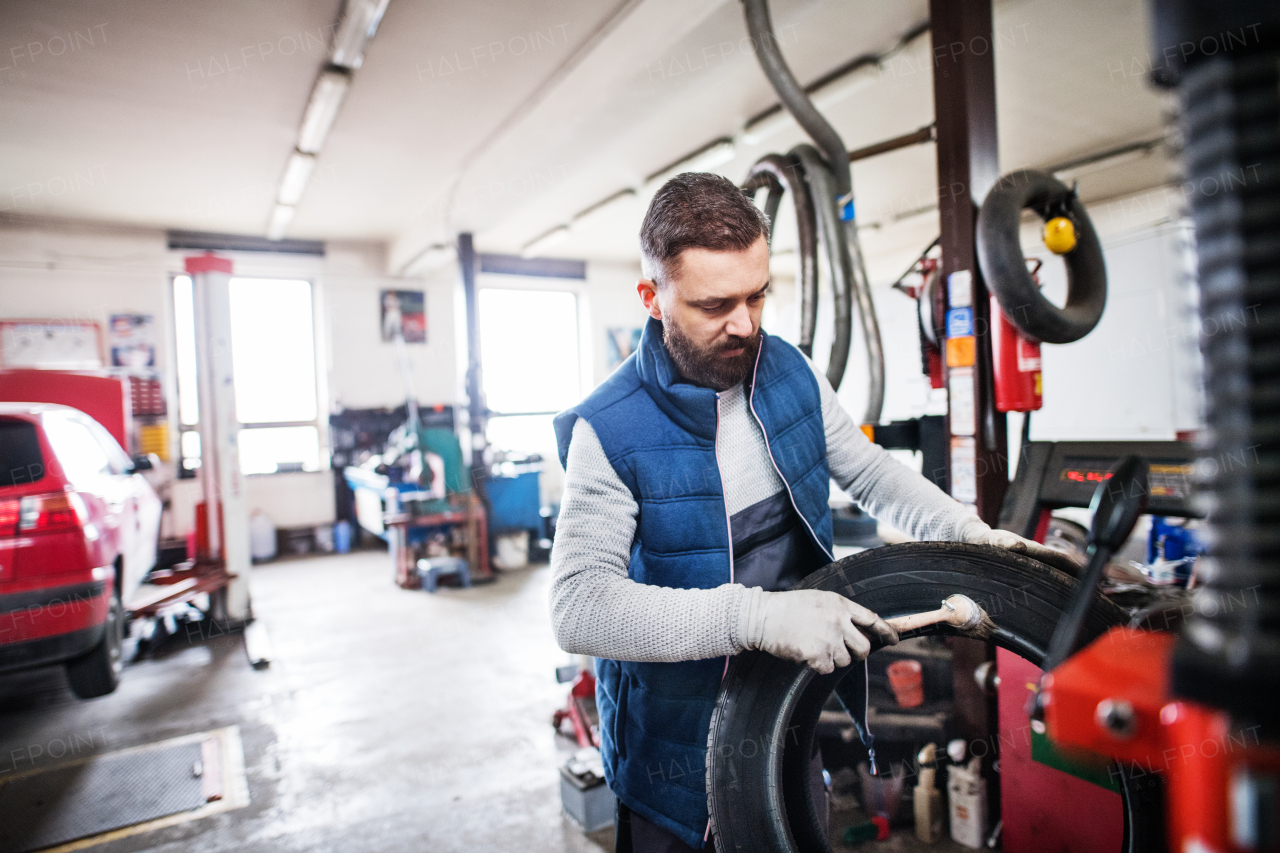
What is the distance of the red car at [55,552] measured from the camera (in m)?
2.85

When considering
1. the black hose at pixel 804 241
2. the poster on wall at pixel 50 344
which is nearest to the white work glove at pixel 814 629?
the black hose at pixel 804 241

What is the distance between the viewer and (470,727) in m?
Answer: 3.14

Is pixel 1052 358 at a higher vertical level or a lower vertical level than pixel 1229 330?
higher

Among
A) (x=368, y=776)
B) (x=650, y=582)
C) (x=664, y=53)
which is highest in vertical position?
(x=664, y=53)

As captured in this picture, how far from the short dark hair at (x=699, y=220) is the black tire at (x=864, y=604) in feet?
1.99

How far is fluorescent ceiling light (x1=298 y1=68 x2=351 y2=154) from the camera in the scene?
4156mm

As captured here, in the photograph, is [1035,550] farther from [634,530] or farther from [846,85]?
[846,85]

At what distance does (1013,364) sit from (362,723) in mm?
3229

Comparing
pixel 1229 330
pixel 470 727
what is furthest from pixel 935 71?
pixel 470 727

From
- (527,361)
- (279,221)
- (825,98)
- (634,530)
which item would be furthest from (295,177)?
(634,530)

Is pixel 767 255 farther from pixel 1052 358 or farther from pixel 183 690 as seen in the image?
pixel 1052 358

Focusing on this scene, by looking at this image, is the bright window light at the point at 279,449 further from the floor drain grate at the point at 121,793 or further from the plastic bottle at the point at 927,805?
the plastic bottle at the point at 927,805

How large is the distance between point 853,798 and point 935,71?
101 inches

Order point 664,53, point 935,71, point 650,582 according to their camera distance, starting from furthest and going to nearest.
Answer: point 664,53 < point 935,71 < point 650,582
